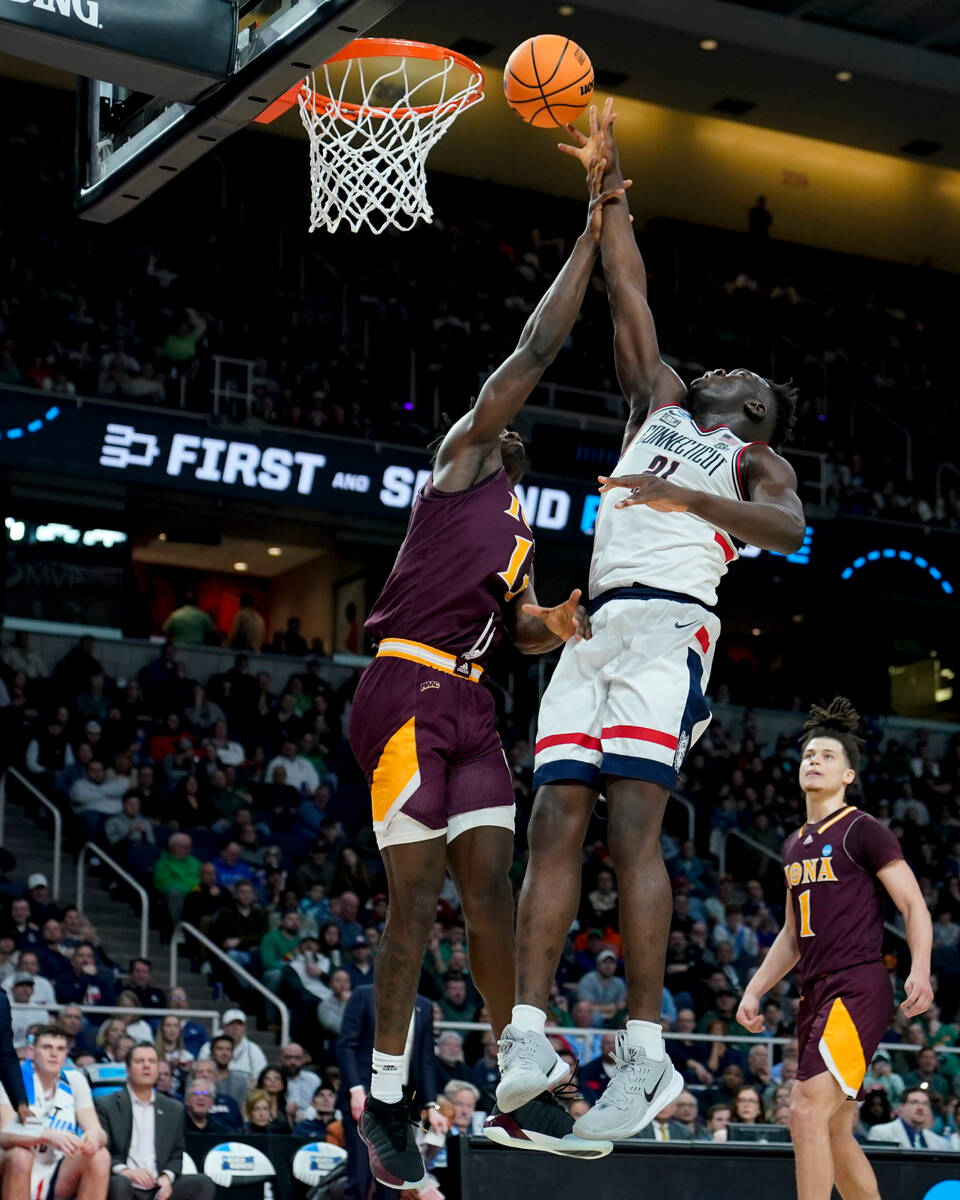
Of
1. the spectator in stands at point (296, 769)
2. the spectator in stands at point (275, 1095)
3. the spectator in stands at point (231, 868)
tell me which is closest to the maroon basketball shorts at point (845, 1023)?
the spectator in stands at point (275, 1095)

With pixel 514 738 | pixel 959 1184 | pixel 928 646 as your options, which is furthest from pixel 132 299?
pixel 959 1184

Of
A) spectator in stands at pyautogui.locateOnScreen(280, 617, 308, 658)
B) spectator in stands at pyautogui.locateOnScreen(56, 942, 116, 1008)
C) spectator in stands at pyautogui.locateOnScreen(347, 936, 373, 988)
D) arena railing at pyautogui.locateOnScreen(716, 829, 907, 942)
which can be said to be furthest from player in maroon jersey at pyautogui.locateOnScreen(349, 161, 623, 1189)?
spectator in stands at pyautogui.locateOnScreen(280, 617, 308, 658)

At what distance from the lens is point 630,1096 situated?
5.50 m

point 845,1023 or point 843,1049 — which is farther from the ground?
point 845,1023

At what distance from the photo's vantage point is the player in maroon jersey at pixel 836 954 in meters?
7.42

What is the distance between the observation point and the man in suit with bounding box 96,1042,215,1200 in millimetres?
10281

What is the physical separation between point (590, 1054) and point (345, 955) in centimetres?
244

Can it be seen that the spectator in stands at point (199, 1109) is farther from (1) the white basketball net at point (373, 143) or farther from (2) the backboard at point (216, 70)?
(2) the backboard at point (216, 70)

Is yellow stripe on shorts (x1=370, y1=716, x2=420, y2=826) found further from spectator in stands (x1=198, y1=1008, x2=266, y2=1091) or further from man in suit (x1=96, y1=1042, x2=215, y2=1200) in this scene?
spectator in stands (x1=198, y1=1008, x2=266, y2=1091)

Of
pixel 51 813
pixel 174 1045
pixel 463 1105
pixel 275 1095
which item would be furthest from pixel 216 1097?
pixel 51 813

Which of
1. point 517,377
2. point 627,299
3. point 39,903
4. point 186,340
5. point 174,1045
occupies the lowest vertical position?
A: point 174,1045

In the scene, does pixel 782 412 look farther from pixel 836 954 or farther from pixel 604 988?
pixel 604 988

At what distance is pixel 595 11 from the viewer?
23531 millimetres

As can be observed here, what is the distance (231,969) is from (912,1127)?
5930 millimetres
